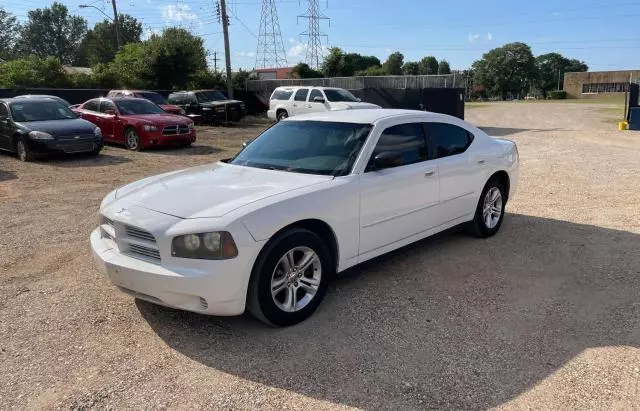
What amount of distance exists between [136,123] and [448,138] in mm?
11867

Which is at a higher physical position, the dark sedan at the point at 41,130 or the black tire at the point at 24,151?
the dark sedan at the point at 41,130

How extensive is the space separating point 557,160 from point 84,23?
11475 centimetres

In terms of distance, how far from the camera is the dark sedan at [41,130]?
42.6 ft

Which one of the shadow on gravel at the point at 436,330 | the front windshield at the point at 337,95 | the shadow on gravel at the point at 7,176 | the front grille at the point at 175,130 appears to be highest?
the front windshield at the point at 337,95

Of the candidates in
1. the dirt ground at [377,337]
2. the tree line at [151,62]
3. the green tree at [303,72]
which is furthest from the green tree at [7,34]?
the dirt ground at [377,337]

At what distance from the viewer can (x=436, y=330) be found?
3967 mm

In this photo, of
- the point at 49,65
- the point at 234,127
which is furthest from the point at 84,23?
the point at 234,127

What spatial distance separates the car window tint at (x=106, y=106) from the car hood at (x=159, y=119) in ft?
2.42

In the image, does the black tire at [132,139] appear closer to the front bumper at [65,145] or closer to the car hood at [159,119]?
the car hood at [159,119]

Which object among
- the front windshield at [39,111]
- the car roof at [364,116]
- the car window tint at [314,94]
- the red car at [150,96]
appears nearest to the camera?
the car roof at [364,116]

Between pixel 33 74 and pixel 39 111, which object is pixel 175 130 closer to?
pixel 39 111

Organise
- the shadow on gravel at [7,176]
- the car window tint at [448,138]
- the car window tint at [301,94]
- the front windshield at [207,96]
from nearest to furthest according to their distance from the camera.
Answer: the car window tint at [448,138], the shadow on gravel at [7,176], the car window tint at [301,94], the front windshield at [207,96]

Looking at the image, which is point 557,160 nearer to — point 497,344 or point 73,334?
point 497,344

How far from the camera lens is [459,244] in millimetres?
5996
